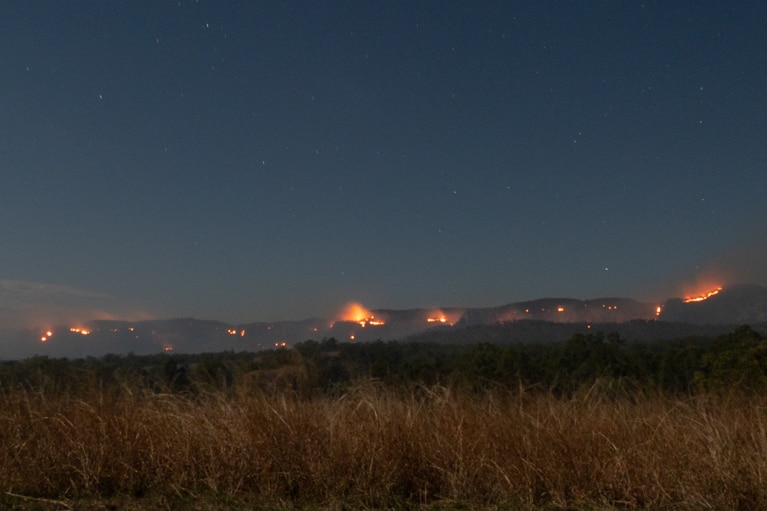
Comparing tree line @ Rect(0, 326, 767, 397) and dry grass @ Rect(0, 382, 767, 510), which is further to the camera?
tree line @ Rect(0, 326, 767, 397)

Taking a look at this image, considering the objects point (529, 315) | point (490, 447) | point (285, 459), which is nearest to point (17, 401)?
point (285, 459)

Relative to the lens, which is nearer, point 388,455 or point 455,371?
point 388,455

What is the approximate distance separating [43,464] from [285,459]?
199 cm

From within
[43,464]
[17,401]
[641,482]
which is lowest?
[641,482]

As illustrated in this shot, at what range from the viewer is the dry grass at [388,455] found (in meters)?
4.45

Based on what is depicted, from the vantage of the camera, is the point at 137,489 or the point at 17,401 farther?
the point at 17,401

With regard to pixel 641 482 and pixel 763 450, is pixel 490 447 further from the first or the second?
pixel 763 450

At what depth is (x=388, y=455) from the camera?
4.92 meters

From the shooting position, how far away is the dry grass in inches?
175

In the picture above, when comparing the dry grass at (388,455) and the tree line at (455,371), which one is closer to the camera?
the dry grass at (388,455)

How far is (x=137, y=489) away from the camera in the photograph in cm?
492

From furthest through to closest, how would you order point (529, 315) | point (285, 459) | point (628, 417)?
point (529, 315) < point (628, 417) < point (285, 459)

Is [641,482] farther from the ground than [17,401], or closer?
closer

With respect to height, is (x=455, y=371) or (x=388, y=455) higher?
(x=455, y=371)
